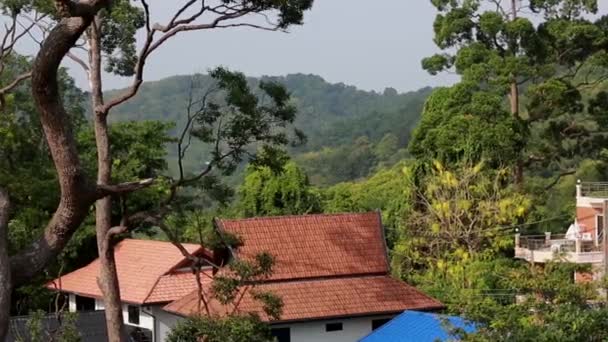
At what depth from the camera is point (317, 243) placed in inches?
801

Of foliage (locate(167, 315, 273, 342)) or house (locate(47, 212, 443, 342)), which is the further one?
house (locate(47, 212, 443, 342))

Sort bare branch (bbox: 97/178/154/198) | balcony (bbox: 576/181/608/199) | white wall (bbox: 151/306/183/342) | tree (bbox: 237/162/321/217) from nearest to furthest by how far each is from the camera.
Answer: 1. bare branch (bbox: 97/178/154/198)
2. white wall (bbox: 151/306/183/342)
3. balcony (bbox: 576/181/608/199)
4. tree (bbox: 237/162/321/217)

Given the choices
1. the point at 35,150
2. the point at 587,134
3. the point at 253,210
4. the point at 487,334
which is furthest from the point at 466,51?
the point at 487,334

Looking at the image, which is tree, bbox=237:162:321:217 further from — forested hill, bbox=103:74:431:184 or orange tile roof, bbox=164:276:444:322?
forested hill, bbox=103:74:431:184

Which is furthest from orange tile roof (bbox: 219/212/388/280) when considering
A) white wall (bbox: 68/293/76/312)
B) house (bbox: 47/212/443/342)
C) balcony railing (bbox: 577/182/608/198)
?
white wall (bbox: 68/293/76/312)

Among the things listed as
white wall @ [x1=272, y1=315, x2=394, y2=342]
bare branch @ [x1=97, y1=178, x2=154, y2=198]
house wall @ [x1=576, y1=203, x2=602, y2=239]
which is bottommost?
white wall @ [x1=272, y1=315, x2=394, y2=342]

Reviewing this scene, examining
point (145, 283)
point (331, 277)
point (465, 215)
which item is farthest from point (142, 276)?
point (465, 215)

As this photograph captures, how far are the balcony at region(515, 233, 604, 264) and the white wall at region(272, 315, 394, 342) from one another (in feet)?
16.4

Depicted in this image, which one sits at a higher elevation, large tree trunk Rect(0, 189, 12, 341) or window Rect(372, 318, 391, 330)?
large tree trunk Rect(0, 189, 12, 341)

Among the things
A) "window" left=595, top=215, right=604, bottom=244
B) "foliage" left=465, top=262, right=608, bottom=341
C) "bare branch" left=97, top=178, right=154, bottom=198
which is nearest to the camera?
"bare branch" left=97, top=178, right=154, bottom=198

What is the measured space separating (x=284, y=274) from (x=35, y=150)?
10.1 meters

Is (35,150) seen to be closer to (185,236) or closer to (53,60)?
(185,236)

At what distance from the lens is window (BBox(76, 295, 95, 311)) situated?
2486cm

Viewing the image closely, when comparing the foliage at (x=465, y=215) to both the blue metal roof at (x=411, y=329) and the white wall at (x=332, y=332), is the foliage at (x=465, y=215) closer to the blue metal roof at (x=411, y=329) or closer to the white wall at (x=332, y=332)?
the white wall at (x=332, y=332)
